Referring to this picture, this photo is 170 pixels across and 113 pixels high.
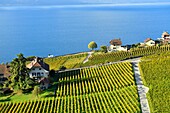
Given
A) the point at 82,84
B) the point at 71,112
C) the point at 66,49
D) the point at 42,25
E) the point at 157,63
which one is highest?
the point at 42,25

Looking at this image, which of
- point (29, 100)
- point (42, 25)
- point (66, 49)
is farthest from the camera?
point (42, 25)

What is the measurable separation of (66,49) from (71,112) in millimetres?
68621

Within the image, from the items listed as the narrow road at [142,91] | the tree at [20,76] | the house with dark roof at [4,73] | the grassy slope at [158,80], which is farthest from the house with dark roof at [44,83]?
the grassy slope at [158,80]

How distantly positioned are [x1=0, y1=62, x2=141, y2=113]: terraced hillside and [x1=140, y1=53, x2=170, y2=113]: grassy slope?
215 centimetres

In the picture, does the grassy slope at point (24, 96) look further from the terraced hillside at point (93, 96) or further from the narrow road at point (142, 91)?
the narrow road at point (142, 91)

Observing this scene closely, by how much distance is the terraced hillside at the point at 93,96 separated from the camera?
4125 centimetres

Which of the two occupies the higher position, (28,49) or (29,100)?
(28,49)

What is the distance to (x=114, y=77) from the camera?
5159 centimetres

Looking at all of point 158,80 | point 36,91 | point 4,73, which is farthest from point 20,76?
point 158,80

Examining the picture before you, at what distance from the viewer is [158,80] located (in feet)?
153

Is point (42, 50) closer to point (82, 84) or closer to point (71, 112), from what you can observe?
point (82, 84)

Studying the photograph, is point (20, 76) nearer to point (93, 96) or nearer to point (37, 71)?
point (37, 71)

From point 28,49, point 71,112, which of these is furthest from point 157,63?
point 28,49

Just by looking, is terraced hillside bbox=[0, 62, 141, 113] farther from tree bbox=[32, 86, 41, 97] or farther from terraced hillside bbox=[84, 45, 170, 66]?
terraced hillside bbox=[84, 45, 170, 66]
